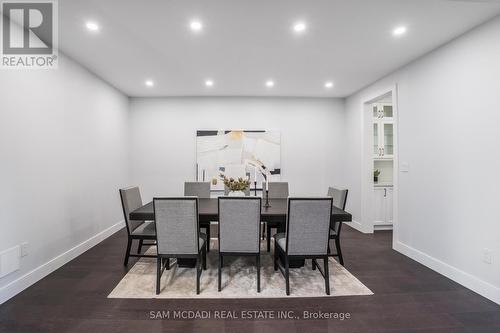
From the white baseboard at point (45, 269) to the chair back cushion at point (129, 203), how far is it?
3.06 ft

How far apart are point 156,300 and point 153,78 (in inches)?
130

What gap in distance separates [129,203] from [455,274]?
389 centimetres

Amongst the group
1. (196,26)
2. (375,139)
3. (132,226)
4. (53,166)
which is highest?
(196,26)

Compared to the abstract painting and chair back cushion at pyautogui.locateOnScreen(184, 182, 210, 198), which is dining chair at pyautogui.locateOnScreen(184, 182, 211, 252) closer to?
chair back cushion at pyautogui.locateOnScreen(184, 182, 210, 198)

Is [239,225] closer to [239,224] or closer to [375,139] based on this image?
[239,224]

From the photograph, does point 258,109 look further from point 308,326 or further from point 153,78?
point 308,326

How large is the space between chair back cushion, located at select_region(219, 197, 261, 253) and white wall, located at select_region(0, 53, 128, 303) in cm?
204

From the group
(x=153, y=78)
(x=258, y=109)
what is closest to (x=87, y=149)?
(x=153, y=78)

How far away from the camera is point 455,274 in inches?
104

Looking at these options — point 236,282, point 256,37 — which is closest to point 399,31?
point 256,37

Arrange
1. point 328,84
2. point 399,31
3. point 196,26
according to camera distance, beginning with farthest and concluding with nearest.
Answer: point 328,84, point 399,31, point 196,26

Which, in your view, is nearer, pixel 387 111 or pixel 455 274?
pixel 455 274

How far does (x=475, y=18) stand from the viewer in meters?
2.31

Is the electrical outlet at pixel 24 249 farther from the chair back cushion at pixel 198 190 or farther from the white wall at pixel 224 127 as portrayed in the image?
the white wall at pixel 224 127
